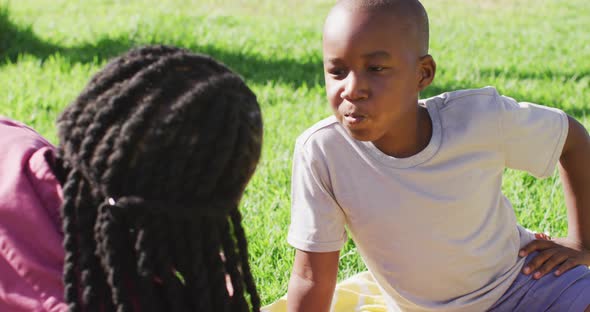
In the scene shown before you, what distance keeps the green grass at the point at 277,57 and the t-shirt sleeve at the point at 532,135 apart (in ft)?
3.14

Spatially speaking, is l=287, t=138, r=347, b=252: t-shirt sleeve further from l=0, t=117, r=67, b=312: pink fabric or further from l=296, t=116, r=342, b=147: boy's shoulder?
l=0, t=117, r=67, b=312: pink fabric

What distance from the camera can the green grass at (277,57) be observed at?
142 inches

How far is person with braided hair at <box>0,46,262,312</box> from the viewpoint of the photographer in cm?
160

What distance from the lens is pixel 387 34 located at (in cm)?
221

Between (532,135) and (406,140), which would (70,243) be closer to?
(406,140)

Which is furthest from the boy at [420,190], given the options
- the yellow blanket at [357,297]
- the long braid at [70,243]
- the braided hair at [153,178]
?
the long braid at [70,243]

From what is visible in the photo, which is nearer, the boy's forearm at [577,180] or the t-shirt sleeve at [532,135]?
the t-shirt sleeve at [532,135]

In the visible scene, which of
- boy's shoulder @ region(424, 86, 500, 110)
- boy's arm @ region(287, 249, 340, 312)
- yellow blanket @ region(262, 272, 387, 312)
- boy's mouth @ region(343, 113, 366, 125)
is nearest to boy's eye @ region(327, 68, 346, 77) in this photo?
boy's mouth @ region(343, 113, 366, 125)

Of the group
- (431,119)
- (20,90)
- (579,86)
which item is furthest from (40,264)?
(579,86)

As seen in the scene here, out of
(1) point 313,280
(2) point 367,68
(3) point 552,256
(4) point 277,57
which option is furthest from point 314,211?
(4) point 277,57

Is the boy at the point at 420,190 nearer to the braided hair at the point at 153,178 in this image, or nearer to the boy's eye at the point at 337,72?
the boy's eye at the point at 337,72

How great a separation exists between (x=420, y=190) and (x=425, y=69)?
14.8 inches

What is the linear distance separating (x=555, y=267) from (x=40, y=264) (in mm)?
1727

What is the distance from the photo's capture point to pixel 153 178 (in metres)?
1.60
